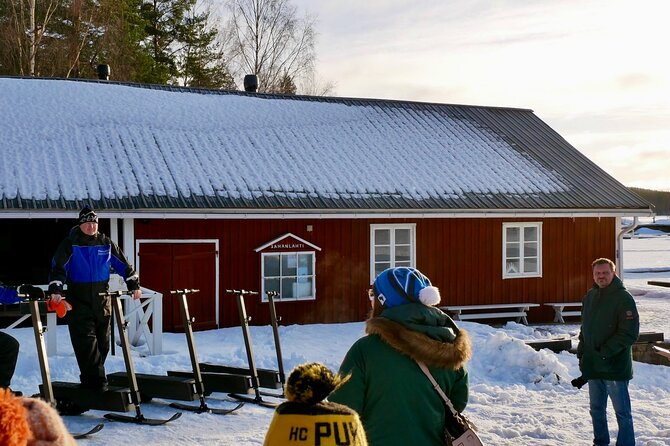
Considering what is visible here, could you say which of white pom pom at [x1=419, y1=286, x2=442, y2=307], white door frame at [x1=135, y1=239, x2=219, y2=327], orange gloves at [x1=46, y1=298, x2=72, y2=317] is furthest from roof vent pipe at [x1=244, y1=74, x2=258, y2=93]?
white pom pom at [x1=419, y1=286, x2=442, y2=307]

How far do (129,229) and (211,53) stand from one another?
2595cm

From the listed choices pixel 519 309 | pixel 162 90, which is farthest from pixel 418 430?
pixel 162 90

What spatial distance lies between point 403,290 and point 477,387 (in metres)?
6.87

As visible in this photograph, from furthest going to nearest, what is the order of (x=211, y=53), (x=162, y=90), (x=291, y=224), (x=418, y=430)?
1. (x=211, y=53)
2. (x=162, y=90)
3. (x=291, y=224)
4. (x=418, y=430)

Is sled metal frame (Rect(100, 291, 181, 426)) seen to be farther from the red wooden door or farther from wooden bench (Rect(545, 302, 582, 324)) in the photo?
wooden bench (Rect(545, 302, 582, 324))

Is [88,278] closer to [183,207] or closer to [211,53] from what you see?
[183,207]

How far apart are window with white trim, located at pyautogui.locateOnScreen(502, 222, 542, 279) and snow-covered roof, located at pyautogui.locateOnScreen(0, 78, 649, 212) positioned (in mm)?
657

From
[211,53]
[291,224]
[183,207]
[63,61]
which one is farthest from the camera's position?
[211,53]

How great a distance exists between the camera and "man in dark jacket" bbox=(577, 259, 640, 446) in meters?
7.23

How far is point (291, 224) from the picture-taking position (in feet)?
51.1

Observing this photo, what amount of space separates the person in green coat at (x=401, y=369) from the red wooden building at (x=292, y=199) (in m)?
10.4

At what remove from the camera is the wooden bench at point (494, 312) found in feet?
55.3

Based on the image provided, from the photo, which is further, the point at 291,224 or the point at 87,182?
the point at 291,224

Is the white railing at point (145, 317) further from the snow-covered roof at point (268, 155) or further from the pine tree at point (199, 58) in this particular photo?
the pine tree at point (199, 58)
